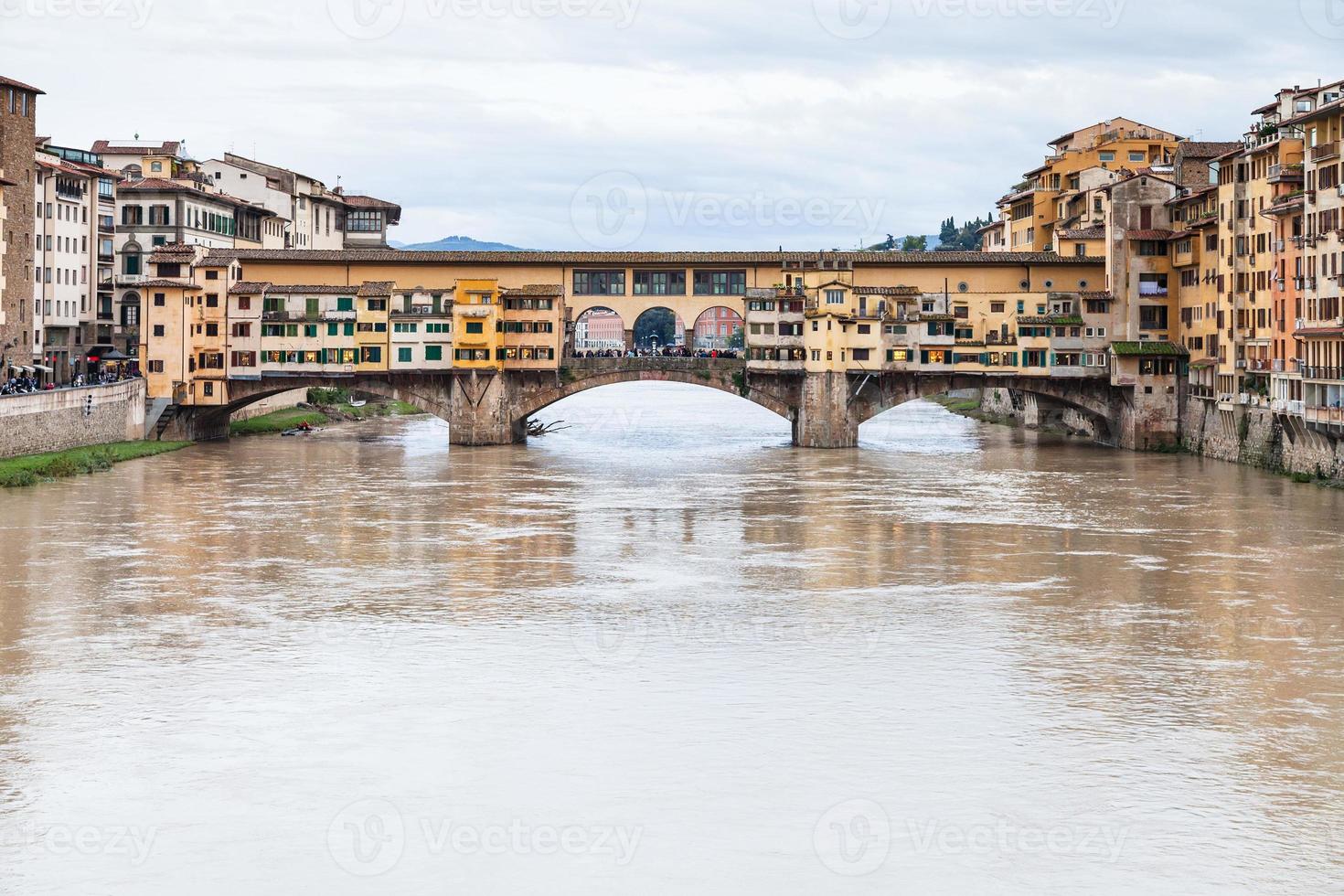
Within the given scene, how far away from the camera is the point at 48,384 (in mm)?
64312

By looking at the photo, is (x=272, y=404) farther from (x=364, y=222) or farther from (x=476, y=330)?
(x=364, y=222)

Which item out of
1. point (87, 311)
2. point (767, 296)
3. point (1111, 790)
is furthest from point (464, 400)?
point (1111, 790)

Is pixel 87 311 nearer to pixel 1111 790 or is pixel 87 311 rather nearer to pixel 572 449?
pixel 572 449

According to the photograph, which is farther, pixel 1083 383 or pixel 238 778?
pixel 1083 383

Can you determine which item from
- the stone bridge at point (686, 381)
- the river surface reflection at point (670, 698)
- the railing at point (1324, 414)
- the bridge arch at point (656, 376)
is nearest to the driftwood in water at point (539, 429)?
the stone bridge at point (686, 381)

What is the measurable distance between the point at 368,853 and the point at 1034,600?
16636mm

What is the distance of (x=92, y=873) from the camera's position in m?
17.5

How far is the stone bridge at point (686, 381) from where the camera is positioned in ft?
213

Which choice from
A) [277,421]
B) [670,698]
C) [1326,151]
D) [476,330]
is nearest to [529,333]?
[476,330]

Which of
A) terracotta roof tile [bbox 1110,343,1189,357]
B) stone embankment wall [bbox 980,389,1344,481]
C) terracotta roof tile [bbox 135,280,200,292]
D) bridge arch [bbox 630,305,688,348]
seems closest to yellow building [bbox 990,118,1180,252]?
terracotta roof tile [bbox 1110,343,1189,357]

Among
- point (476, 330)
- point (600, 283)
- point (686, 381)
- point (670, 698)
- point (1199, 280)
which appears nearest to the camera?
point (670, 698)

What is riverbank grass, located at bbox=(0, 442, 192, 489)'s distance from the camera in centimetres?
4781

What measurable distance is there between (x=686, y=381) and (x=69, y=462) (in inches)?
867

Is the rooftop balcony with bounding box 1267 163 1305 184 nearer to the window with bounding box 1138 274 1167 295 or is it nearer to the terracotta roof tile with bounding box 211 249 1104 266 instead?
the window with bounding box 1138 274 1167 295
